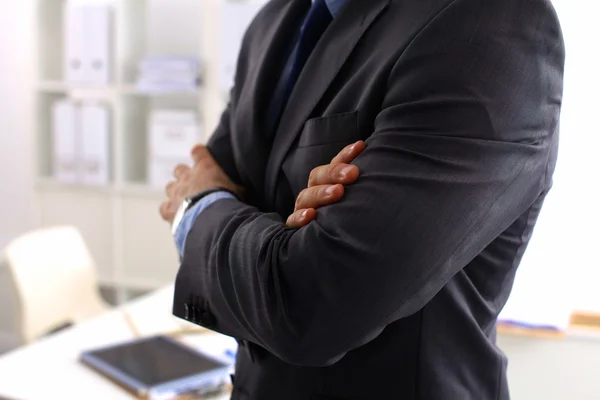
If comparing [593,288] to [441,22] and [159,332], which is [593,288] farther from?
[441,22]

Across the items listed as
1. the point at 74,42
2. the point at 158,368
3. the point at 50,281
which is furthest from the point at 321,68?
the point at 74,42

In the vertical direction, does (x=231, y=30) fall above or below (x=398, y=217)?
above

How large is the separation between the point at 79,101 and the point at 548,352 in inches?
106

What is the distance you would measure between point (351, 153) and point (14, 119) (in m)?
4.05

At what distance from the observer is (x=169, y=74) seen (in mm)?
3453

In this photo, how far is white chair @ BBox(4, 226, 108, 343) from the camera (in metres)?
2.66

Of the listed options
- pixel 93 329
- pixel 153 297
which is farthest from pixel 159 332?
pixel 153 297

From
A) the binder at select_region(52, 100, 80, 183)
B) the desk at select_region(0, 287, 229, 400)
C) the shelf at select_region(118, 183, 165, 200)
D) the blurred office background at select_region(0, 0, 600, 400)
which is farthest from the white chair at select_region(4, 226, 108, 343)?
the binder at select_region(52, 100, 80, 183)

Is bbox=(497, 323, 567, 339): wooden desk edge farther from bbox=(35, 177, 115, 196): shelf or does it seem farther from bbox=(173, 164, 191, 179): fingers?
bbox=(35, 177, 115, 196): shelf

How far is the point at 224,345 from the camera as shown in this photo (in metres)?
2.09

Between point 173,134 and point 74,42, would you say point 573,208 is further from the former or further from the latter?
point 74,42

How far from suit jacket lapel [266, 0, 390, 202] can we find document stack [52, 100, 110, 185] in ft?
9.12

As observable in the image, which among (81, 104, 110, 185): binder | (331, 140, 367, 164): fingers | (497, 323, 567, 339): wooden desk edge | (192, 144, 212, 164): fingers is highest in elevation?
(331, 140, 367, 164): fingers

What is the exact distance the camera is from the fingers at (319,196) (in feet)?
2.84
